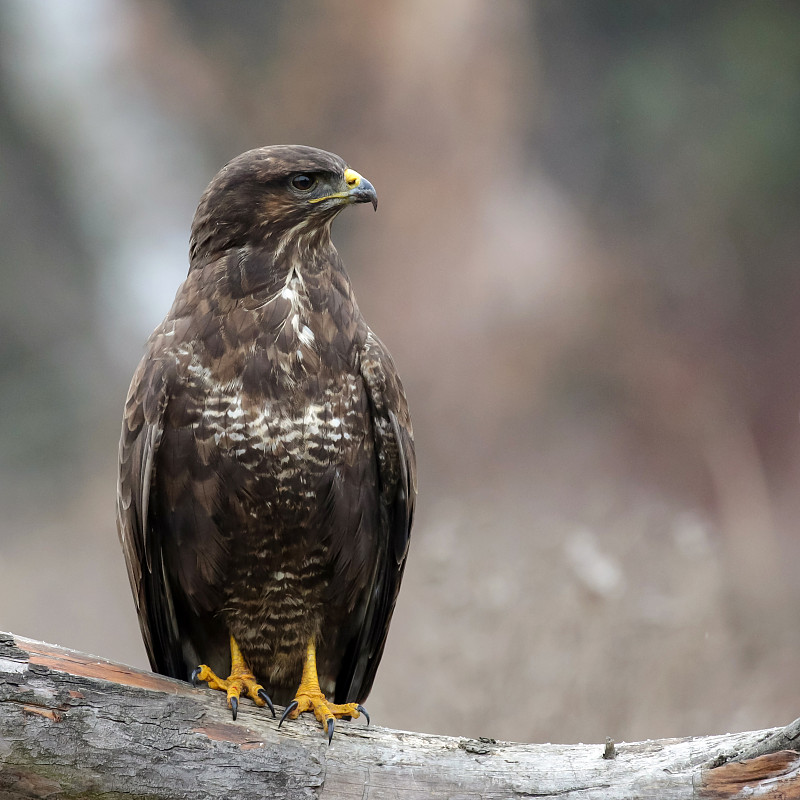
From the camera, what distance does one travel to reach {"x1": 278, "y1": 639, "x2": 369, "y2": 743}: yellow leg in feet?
11.7

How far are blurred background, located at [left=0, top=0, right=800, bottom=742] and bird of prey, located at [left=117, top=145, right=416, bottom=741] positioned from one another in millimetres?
3952

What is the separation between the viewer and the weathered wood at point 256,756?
2.97m

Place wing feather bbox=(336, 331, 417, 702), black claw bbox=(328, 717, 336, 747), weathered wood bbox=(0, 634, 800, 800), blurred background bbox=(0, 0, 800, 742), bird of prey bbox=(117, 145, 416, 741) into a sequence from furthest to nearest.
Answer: blurred background bbox=(0, 0, 800, 742) < wing feather bbox=(336, 331, 417, 702) < bird of prey bbox=(117, 145, 416, 741) < black claw bbox=(328, 717, 336, 747) < weathered wood bbox=(0, 634, 800, 800)

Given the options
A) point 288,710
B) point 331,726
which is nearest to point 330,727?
point 331,726

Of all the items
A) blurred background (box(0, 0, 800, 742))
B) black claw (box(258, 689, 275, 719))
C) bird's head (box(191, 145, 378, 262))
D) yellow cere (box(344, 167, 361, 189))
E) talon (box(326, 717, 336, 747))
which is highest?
blurred background (box(0, 0, 800, 742))

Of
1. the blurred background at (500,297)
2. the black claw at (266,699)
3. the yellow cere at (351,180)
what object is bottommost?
the black claw at (266,699)

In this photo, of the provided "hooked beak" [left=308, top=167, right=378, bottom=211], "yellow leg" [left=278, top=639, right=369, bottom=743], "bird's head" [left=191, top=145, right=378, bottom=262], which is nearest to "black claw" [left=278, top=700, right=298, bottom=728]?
"yellow leg" [left=278, top=639, right=369, bottom=743]

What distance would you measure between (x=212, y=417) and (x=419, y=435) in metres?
5.06

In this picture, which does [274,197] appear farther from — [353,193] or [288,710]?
[288,710]

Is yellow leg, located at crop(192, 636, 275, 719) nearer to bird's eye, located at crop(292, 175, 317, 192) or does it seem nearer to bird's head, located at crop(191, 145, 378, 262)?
bird's head, located at crop(191, 145, 378, 262)

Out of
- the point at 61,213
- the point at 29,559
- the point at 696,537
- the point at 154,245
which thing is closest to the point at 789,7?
the point at 696,537

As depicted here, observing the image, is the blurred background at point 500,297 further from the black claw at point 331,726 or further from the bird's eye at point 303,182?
the bird's eye at point 303,182

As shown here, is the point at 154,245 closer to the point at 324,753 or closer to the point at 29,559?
the point at 29,559

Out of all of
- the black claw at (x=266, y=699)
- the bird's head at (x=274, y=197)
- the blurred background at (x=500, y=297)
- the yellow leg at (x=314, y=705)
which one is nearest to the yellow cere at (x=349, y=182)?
the bird's head at (x=274, y=197)
